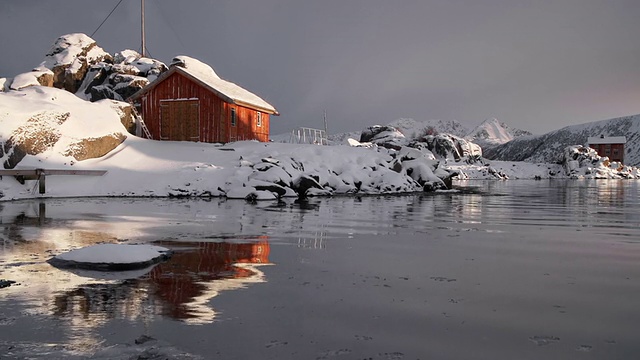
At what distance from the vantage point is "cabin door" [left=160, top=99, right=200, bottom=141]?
2970 cm

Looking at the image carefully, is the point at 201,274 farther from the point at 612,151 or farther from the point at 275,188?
the point at 612,151

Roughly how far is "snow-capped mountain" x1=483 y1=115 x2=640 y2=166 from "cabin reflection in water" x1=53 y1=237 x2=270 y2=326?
173 meters

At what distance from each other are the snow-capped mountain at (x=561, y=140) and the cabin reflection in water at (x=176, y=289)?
17267 cm

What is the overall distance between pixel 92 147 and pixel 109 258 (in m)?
20.3

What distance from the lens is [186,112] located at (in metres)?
29.9

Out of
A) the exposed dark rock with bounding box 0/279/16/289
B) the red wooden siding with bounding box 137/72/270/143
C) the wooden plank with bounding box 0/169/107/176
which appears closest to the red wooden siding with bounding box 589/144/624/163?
the red wooden siding with bounding box 137/72/270/143

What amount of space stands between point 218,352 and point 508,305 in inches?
105

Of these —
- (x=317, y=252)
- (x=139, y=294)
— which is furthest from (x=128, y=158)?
(x=139, y=294)

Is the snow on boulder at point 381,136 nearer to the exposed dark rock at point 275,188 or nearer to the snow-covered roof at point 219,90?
the snow-covered roof at point 219,90

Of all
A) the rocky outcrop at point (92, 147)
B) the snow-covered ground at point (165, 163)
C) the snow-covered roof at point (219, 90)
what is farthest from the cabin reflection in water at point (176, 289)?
the snow-covered roof at point (219, 90)

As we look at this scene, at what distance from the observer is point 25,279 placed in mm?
4977

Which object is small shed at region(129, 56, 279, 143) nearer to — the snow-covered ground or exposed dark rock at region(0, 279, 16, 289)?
the snow-covered ground

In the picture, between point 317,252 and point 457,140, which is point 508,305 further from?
point 457,140

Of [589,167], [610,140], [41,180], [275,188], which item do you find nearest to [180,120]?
[41,180]
